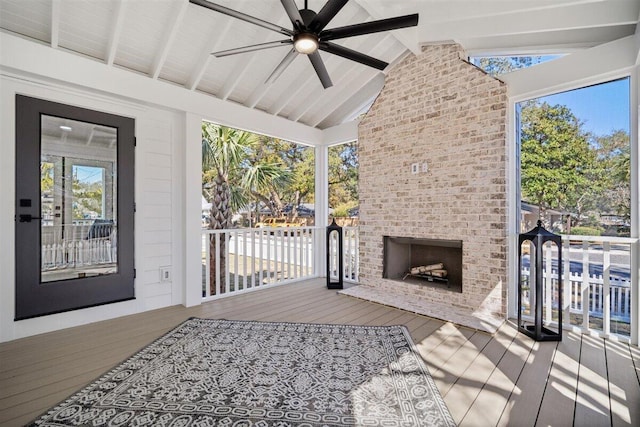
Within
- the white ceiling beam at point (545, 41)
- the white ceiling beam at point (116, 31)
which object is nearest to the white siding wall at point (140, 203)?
the white ceiling beam at point (116, 31)

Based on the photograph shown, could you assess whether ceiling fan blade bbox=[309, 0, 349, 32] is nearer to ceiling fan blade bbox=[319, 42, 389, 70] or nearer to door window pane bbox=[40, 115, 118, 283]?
ceiling fan blade bbox=[319, 42, 389, 70]

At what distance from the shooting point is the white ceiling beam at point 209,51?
328cm

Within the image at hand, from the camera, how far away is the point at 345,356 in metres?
2.54

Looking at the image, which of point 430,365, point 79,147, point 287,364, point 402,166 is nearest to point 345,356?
point 287,364

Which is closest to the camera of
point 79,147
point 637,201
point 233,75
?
point 637,201

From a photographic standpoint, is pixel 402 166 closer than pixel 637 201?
No

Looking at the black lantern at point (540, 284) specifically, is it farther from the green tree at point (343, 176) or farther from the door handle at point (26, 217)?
the door handle at point (26, 217)

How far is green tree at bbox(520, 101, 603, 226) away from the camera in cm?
311

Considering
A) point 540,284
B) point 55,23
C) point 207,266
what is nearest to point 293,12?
point 55,23

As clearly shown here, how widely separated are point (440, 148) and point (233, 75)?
9.14ft

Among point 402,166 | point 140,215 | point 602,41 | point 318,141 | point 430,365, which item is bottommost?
point 430,365

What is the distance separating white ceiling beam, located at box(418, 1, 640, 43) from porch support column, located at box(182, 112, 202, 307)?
314 centimetres

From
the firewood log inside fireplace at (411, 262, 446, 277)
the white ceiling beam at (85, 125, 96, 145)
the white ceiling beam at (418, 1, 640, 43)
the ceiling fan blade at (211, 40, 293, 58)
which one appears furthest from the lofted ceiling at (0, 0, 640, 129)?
the firewood log inside fireplace at (411, 262, 446, 277)

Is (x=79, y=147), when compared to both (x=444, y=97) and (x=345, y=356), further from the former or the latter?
(x=444, y=97)
